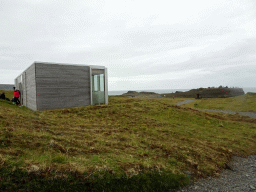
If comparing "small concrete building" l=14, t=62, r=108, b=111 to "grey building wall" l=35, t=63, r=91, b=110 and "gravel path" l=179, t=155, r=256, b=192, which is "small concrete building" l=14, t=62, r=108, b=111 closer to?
"grey building wall" l=35, t=63, r=91, b=110

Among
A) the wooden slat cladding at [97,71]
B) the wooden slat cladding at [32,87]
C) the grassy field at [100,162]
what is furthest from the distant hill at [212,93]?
the wooden slat cladding at [32,87]

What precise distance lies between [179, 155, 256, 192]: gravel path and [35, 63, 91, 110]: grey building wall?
12.8 meters

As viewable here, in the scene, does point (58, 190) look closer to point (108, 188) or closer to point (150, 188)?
point (108, 188)

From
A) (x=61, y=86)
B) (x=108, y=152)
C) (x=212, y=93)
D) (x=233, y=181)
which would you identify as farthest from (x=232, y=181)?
(x=212, y=93)

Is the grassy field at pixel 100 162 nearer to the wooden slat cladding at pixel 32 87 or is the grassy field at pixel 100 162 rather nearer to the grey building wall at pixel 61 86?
the grey building wall at pixel 61 86

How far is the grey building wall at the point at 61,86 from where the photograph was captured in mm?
13133

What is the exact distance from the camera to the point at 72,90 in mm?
14781

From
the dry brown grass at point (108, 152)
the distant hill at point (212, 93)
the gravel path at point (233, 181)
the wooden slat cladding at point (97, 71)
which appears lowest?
the gravel path at point (233, 181)

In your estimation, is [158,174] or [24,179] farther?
[158,174]

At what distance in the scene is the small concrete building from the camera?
13.1 m

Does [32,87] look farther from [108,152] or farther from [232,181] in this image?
[232,181]

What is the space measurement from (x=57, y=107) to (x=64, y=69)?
138 inches

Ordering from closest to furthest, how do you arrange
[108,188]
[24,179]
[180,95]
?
1. [24,179]
2. [108,188]
3. [180,95]

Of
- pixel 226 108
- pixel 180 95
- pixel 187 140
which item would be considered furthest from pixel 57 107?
pixel 180 95
